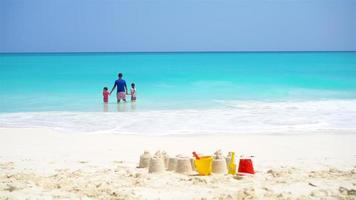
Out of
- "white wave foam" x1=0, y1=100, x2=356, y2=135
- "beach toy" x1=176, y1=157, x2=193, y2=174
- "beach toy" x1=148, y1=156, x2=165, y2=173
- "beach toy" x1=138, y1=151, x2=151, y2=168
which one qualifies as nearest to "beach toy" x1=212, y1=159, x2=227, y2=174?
"beach toy" x1=176, y1=157, x2=193, y2=174

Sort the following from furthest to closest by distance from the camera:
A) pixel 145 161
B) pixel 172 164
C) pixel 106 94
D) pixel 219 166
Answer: pixel 106 94 → pixel 145 161 → pixel 172 164 → pixel 219 166

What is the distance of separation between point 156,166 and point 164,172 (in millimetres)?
130

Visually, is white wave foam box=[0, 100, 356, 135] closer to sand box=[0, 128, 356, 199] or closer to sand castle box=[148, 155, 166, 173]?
sand box=[0, 128, 356, 199]

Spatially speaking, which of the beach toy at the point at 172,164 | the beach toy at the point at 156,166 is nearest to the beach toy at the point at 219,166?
the beach toy at the point at 172,164

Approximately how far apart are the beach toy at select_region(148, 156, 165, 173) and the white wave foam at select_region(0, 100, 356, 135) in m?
3.68

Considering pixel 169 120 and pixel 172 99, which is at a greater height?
pixel 172 99

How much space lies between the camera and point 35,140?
9.19m

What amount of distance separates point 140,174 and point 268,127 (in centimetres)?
524

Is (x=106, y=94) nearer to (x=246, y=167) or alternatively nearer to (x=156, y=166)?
(x=156, y=166)

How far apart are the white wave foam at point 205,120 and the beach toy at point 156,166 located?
368cm

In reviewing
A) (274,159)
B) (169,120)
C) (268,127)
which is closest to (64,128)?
(169,120)

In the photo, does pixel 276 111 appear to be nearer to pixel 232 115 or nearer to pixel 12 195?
pixel 232 115

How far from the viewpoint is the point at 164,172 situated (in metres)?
6.40

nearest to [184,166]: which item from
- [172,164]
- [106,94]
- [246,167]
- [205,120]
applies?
[172,164]
